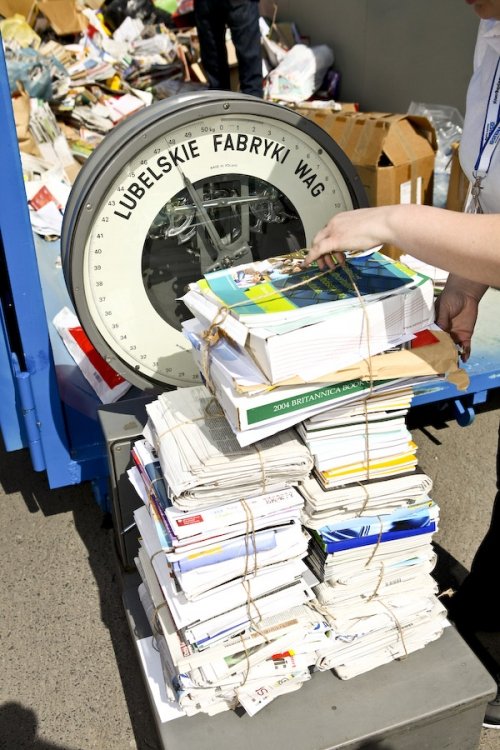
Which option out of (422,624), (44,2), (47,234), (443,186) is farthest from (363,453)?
(44,2)

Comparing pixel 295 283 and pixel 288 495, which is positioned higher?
pixel 295 283

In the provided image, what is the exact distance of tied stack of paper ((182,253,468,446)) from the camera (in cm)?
134

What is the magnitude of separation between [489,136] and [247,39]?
4.33 metres

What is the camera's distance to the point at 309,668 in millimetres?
1744

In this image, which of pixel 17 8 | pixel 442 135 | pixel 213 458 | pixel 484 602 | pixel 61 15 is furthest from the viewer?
pixel 17 8

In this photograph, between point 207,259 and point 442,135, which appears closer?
point 207,259

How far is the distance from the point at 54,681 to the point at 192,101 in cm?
161

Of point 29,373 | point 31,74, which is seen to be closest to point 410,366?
point 29,373

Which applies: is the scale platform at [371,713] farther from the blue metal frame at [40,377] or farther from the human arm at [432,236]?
the human arm at [432,236]

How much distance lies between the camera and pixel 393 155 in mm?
3629

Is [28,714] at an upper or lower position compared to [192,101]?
lower

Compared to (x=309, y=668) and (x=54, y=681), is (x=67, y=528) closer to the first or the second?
(x=54, y=681)

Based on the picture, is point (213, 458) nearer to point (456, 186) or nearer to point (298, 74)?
point (456, 186)

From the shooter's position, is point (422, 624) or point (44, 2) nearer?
point (422, 624)
